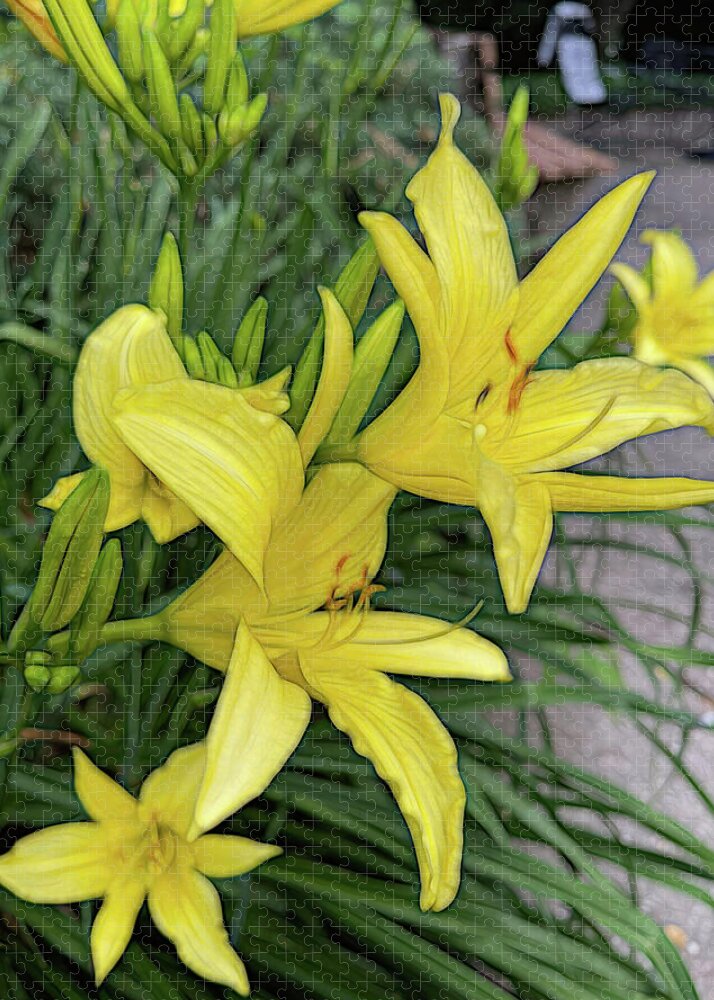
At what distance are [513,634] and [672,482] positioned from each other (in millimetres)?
346

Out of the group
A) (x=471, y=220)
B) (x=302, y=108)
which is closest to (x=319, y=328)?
(x=471, y=220)

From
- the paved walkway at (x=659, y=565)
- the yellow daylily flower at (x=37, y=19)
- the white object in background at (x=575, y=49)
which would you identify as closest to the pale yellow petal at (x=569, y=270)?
the yellow daylily flower at (x=37, y=19)

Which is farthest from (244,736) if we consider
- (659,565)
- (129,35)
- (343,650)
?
(659,565)

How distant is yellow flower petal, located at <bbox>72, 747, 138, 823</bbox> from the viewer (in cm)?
39

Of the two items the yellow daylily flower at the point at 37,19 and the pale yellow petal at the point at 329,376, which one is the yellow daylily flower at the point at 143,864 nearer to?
the pale yellow petal at the point at 329,376

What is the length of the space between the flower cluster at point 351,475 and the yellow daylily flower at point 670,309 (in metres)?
0.27

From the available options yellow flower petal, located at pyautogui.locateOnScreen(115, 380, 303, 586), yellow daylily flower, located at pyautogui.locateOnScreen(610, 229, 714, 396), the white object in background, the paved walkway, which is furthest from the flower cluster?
the white object in background

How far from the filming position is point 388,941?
53 centimetres

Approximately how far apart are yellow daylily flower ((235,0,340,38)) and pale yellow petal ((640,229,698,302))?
0.34m

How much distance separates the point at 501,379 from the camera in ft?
1.15

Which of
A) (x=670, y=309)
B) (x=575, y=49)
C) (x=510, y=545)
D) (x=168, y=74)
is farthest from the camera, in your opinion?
(x=575, y=49)

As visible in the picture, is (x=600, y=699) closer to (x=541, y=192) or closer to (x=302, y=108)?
(x=302, y=108)

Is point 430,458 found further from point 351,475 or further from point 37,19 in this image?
point 37,19

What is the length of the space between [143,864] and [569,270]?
1.00 ft
